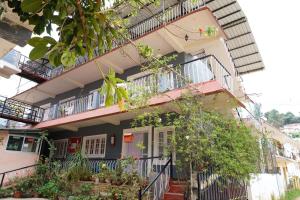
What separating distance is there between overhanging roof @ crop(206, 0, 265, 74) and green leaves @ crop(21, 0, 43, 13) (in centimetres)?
979

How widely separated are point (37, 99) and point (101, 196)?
46.1 feet

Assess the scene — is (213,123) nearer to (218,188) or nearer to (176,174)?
(218,188)

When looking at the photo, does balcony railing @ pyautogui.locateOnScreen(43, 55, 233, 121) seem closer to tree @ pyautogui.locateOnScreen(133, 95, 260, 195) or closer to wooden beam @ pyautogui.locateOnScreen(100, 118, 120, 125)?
wooden beam @ pyautogui.locateOnScreen(100, 118, 120, 125)

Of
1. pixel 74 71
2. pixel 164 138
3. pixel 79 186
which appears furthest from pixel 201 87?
pixel 74 71

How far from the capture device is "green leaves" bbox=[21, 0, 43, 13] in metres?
1.13

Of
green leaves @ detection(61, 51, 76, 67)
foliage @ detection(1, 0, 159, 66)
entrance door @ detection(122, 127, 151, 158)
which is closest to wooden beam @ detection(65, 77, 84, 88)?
entrance door @ detection(122, 127, 151, 158)

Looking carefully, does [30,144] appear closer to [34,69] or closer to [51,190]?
[34,69]

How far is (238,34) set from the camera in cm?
1078

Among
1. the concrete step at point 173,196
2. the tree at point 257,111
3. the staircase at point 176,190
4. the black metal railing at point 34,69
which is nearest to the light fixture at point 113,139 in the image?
the staircase at point 176,190

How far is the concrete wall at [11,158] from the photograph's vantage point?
12.6 meters

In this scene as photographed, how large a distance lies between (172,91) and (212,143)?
2.78 m

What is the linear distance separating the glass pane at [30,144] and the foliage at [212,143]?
37.3 feet

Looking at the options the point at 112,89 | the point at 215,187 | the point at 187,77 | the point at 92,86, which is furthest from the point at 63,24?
the point at 92,86

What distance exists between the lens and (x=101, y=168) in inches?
Result: 358
